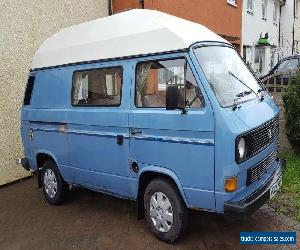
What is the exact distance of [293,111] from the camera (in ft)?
25.8

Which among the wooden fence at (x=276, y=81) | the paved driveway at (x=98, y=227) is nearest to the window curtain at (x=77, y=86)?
the paved driveway at (x=98, y=227)

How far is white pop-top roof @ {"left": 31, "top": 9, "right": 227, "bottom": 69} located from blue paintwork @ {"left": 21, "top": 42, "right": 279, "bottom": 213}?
13 cm

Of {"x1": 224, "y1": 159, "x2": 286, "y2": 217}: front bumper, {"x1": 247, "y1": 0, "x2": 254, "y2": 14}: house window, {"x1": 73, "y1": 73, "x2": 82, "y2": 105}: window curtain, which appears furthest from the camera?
{"x1": 247, "y1": 0, "x2": 254, "y2": 14}: house window

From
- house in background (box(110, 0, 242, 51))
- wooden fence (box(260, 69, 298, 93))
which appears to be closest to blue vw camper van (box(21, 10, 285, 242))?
house in background (box(110, 0, 242, 51))

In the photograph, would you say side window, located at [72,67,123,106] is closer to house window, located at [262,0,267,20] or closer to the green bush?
the green bush

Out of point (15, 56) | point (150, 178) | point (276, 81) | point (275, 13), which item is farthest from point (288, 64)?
point (275, 13)

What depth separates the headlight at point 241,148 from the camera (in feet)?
13.9

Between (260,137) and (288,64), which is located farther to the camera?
(288,64)

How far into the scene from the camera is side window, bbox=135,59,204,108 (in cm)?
457

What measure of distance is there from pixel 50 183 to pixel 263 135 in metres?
3.86

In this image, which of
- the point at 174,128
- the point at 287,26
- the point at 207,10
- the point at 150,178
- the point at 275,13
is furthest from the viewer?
the point at 287,26

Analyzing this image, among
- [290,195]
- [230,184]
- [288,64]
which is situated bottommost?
[290,195]

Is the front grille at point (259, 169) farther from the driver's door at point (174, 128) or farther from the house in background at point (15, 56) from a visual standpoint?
the house in background at point (15, 56)

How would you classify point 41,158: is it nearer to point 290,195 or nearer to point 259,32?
point 290,195
